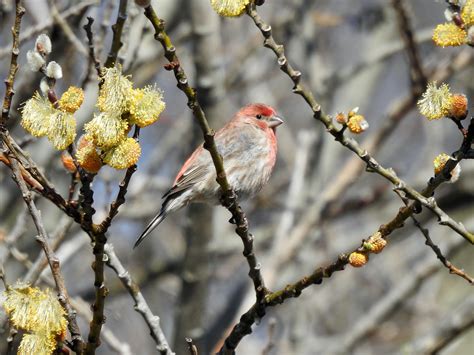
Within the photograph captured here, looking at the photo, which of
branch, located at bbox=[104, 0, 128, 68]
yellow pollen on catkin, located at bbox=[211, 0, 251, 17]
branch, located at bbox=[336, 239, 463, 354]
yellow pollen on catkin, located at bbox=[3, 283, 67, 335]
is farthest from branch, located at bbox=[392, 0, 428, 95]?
yellow pollen on catkin, located at bbox=[3, 283, 67, 335]

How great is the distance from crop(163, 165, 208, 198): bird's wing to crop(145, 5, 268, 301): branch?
1.99 metres

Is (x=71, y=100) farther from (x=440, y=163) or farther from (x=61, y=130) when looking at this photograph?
(x=440, y=163)

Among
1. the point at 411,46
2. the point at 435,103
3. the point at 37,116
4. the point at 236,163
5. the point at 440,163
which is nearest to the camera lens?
the point at 37,116

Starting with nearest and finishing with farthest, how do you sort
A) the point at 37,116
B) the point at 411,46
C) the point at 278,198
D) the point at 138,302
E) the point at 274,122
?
the point at 37,116 < the point at 138,302 < the point at 411,46 < the point at 274,122 < the point at 278,198

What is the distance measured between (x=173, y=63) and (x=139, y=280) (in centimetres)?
554

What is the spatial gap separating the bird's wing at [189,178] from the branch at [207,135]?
1988mm

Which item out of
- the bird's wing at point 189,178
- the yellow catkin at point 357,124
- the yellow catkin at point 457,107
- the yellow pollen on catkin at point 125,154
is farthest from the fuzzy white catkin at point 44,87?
the bird's wing at point 189,178

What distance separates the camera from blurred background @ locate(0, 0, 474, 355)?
203 inches

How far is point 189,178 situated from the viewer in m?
5.33

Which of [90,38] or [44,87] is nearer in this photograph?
[44,87]

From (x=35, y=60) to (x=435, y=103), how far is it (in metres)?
1.25

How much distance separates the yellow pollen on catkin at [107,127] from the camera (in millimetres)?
2164

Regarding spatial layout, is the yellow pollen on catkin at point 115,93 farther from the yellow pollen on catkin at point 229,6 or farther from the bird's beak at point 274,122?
the bird's beak at point 274,122

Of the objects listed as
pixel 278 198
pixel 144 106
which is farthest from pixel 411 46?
pixel 144 106
